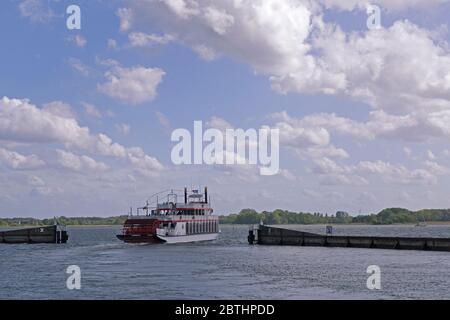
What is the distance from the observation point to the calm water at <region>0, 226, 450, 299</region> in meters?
54.4

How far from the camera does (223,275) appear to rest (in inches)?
2729

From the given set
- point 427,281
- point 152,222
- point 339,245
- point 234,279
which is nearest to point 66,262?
point 234,279

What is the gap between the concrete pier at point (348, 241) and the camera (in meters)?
107

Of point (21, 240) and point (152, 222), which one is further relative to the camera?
point (21, 240)

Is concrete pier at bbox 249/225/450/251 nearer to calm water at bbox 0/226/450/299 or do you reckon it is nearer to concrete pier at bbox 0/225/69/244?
calm water at bbox 0/226/450/299

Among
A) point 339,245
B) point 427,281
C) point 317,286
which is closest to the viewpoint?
point 317,286

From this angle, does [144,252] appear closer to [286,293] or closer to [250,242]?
[250,242]

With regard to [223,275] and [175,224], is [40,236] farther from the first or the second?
[223,275]

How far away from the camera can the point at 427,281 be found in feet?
208

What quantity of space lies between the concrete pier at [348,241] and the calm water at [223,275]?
17.0 feet

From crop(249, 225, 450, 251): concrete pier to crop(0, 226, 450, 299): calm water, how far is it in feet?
17.0

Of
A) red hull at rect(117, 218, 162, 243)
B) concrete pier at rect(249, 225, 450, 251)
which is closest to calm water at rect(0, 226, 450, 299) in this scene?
concrete pier at rect(249, 225, 450, 251)

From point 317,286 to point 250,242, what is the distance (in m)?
79.9

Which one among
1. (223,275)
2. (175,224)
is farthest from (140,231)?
(223,275)
